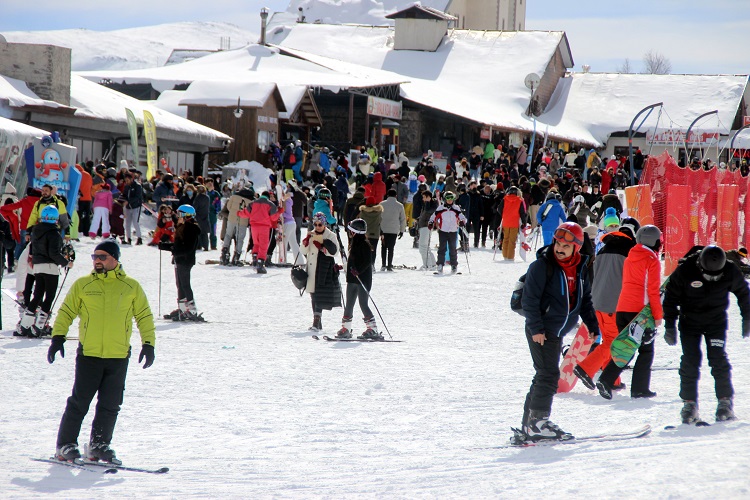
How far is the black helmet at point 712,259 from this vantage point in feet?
19.9

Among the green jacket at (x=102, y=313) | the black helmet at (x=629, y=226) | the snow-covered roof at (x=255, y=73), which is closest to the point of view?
the green jacket at (x=102, y=313)

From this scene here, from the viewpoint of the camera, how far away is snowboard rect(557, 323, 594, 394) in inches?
286

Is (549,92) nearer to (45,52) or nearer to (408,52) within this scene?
(408,52)

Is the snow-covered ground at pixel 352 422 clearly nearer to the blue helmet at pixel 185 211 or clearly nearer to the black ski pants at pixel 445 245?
the blue helmet at pixel 185 211

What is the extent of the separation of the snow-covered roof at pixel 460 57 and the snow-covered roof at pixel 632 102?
225 cm

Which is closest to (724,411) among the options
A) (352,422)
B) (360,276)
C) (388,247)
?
(352,422)

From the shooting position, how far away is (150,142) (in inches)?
877

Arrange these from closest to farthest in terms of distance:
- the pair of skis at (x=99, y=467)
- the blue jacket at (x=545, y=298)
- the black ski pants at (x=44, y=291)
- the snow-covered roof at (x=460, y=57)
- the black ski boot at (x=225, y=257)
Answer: the pair of skis at (x=99, y=467)
the blue jacket at (x=545, y=298)
the black ski pants at (x=44, y=291)
the black ski boot at (x=225, y=257)
the snow-covered roof at (x=460, y=57)

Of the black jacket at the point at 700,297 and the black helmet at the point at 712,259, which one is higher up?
the black helmet at the point at 712,259

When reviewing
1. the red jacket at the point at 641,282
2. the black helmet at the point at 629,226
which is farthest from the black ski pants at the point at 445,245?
the red jacket at the point at 641,282

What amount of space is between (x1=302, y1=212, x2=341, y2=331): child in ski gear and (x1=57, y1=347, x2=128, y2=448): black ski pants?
15.3 ft

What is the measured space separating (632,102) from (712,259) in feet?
143

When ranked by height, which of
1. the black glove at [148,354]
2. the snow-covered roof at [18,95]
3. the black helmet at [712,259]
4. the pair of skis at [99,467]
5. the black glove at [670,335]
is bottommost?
the pair of skis at [99,467]

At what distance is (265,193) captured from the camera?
15570 millimetres
